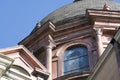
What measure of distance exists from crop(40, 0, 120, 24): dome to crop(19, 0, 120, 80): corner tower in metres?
0.29

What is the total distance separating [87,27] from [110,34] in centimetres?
138

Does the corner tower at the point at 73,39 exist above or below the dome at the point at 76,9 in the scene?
below

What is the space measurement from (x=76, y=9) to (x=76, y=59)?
4465mm

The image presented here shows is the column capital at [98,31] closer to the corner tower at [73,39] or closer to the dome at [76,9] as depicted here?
the corner tower at [73,39]

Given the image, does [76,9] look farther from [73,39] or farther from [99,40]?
[99,40]

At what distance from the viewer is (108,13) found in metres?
25.3

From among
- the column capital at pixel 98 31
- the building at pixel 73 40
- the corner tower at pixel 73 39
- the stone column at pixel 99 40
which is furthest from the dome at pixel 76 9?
the stone column at pixel 99 40

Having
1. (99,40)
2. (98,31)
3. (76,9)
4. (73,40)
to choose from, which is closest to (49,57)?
(73,40)

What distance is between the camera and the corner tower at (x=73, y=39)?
2392cm

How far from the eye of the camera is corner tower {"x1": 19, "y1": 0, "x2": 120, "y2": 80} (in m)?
23.9

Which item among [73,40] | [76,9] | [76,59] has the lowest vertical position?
[76,59]

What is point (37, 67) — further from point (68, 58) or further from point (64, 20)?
point (64, 20)

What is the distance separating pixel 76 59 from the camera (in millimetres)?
24422

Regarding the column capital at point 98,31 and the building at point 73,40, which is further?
the column capital at point 98,31
